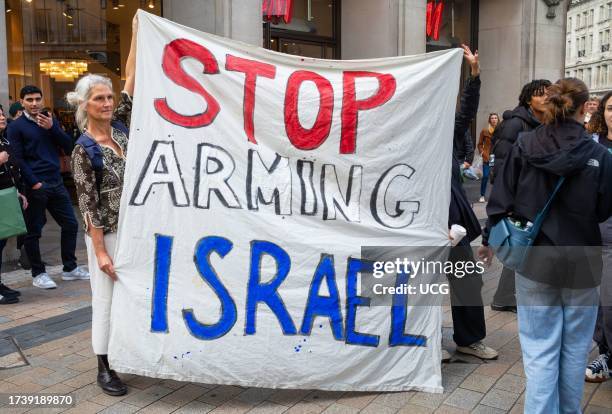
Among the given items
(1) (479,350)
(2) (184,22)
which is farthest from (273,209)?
(2) (184,22)

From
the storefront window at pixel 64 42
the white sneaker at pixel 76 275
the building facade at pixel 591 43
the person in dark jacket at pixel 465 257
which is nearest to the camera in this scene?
the person in dark jacket at pixel 465 257

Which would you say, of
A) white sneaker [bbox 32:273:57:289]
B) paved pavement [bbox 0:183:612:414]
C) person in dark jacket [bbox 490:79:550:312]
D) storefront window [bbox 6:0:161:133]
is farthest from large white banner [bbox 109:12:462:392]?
storefront window [bbox 6:0:161:133]

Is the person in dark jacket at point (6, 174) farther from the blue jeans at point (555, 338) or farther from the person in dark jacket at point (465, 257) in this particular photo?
the blue jeans at point (555, 338)

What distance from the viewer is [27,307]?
5785mm

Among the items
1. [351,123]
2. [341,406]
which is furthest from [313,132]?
[341,406]

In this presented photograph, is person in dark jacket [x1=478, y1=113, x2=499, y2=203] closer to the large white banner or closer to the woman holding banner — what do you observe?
the large white banner

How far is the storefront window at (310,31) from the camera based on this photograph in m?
12.0

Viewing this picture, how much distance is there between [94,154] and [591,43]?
4574 inches

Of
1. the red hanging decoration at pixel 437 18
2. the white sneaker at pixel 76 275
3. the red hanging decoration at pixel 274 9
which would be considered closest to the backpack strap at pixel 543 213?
the white sneaker at pixel 76 275

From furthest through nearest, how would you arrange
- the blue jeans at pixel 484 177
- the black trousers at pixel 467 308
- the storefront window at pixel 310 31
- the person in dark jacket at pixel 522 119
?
the blue jeans at pixel 484 177
the storefront window at pixel 310 31
the person in dark jacket at pixel 522 119
the black trousers at pixel 467 308

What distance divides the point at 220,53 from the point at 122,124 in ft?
2.79

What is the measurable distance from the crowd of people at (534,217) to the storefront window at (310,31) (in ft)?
23.0

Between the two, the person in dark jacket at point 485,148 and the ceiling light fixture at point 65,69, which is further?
the person in dark jacket at point 485,148

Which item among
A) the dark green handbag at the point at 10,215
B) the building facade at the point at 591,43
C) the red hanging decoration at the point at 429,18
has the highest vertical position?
the building facade at the point at 591,43
